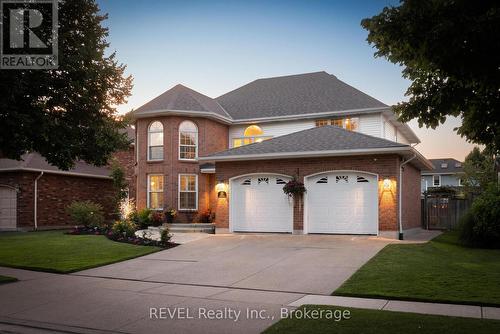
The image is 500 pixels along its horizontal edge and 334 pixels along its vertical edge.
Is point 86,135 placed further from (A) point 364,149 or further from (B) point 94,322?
(A) point 364,149

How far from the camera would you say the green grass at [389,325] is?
600 centimetres

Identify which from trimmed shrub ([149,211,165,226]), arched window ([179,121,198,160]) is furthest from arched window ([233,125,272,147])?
trimmed shrub ([149,211,165,226])

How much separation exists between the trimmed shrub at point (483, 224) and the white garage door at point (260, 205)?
6.39 metres

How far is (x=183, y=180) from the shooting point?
2402 centimetres

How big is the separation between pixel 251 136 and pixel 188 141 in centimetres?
381

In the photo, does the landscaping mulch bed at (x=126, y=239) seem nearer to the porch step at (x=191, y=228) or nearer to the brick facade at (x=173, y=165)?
the porch step at (x=191, y=228)

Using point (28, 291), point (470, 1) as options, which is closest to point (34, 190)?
point (28, 291)

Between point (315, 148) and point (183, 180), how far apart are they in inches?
344

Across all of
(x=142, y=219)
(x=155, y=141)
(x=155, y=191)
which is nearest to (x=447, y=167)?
(x=155, y=141)

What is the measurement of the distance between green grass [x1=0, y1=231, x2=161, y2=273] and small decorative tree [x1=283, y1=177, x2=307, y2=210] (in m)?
5.60

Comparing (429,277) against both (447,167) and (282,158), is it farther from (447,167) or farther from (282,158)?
(447,167)

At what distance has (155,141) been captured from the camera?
2445 cm

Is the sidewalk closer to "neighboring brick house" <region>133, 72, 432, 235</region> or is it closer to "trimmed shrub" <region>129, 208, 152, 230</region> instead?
"neighboring brick house" <region>133, 72, 432, 235</region>

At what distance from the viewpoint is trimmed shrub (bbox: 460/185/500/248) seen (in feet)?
49.6
